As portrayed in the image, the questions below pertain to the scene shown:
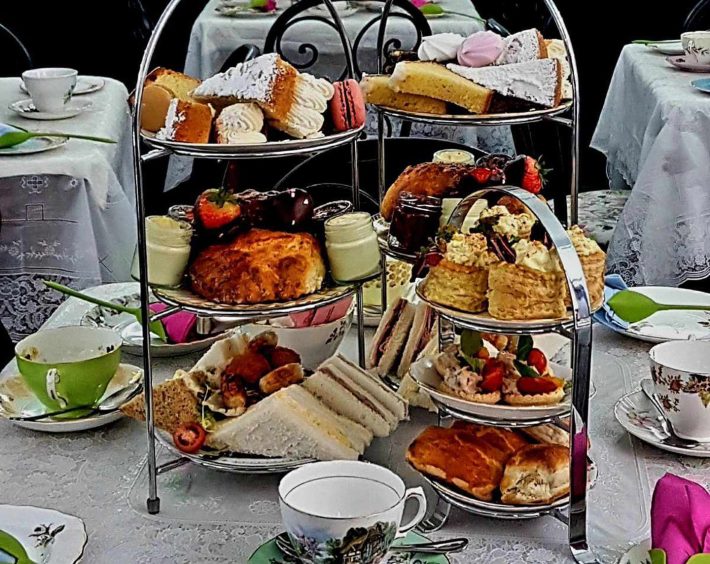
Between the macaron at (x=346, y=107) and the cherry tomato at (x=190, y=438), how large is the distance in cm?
34

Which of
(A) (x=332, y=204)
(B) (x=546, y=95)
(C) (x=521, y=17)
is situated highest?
(B) (x=546, y=95)

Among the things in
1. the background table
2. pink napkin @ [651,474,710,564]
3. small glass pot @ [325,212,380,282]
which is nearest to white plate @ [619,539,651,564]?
pink napkin @ [651,474,710,564]

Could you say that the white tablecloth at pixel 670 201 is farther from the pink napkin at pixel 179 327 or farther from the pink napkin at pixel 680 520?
the pink napkin at pixel 680 520

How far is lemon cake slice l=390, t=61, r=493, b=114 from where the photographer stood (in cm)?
120

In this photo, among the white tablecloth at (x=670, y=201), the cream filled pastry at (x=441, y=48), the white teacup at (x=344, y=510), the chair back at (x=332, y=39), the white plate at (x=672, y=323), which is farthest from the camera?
the chair back at (x=332, y=39)

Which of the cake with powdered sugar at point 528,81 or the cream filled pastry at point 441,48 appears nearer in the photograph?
the cake with powdered sugar at point 528,81

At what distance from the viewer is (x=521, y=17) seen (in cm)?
453

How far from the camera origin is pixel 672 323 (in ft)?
4.77

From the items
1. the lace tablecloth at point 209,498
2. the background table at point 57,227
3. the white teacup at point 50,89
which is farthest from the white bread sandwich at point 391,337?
the white teacup at point 50,89

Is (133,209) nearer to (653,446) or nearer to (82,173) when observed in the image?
(82,173)

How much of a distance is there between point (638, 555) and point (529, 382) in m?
0.21

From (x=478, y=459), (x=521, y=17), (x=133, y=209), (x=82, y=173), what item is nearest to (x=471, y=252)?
(x=478, y=459)

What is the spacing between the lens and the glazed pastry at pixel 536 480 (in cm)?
99

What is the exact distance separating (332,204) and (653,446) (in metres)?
0.44
